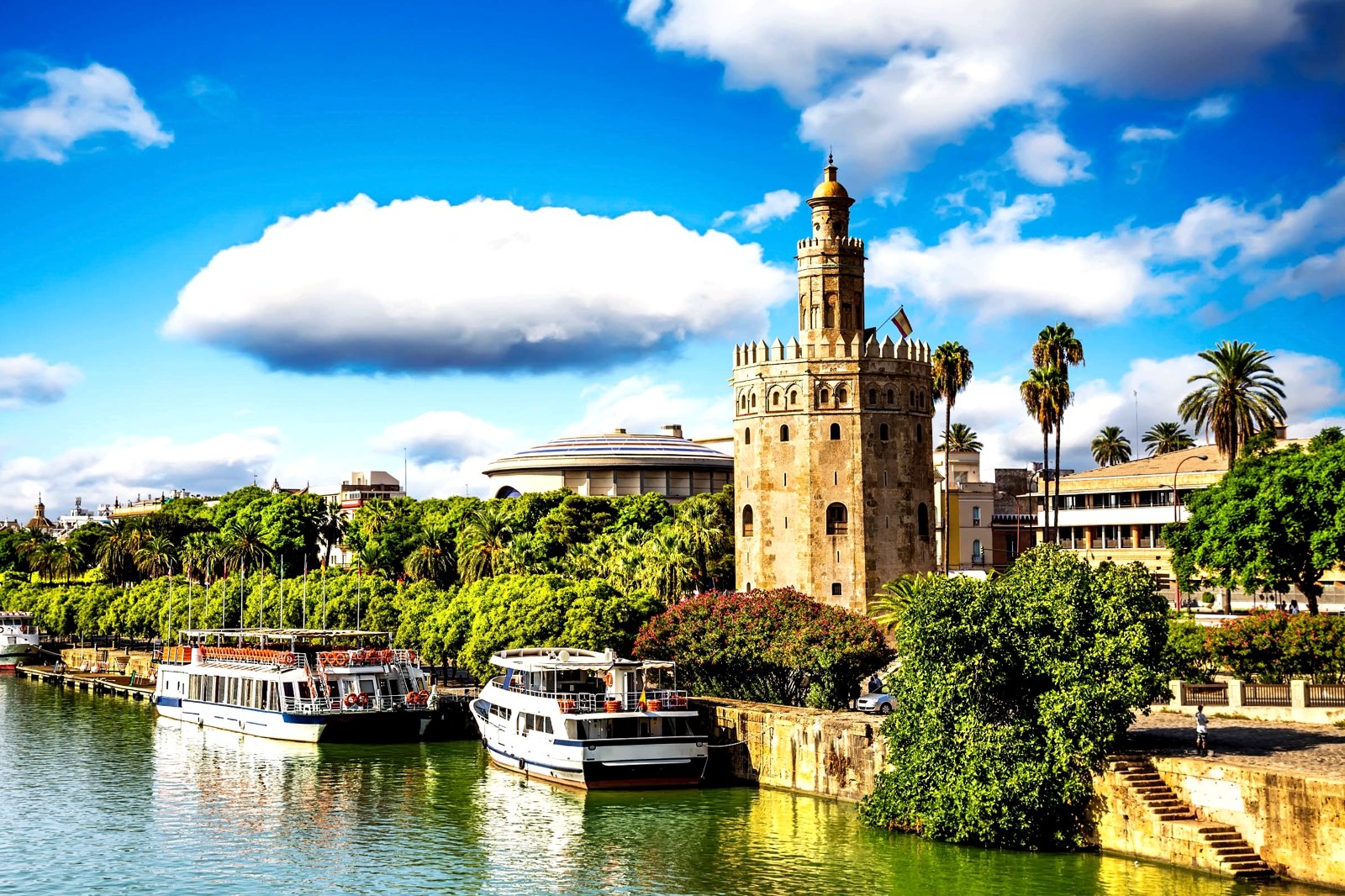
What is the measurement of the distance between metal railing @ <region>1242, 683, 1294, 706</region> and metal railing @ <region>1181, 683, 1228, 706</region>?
0.97 m

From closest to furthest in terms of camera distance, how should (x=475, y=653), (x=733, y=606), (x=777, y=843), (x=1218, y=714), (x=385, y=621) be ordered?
(x=777, y=843) → (x=1218, y=714) → (x=733, y=606) → (x=475, y=653) → (x=385, y=621)

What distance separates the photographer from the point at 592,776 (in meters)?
43.3

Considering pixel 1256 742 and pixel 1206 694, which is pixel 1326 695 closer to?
pixel 1206 694

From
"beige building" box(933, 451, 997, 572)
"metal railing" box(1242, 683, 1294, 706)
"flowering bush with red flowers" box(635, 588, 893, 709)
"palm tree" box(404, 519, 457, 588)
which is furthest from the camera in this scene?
"beige building" box(933, 451, 997, 572)

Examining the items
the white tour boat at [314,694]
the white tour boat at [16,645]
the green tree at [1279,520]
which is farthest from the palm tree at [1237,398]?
the white tour boat at [16,645]

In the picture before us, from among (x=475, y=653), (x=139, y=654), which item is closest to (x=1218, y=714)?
(x=475, y=653)

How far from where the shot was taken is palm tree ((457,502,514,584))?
251 ft

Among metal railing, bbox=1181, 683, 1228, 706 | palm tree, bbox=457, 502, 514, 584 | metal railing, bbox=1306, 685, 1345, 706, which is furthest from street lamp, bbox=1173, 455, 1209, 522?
metal railing, bbox=1306, 685, 1345, 706

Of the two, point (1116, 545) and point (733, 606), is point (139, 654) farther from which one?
point (1116, 545)

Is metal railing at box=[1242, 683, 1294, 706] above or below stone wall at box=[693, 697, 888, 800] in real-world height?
above

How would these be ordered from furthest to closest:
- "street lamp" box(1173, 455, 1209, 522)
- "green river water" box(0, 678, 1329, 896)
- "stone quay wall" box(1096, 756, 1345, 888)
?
"street lamp" box(1173, 455, 1209, 522) < "green river water" box(0, 678, 1329, 896) < "stone quay wall" box(1096, 756, 1345, 888)

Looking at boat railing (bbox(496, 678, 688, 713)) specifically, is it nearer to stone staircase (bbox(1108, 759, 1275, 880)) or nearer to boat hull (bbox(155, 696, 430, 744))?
boat hull (bbox(155, 696, 430, 744))

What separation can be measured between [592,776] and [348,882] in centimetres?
1111

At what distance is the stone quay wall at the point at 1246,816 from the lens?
95.8 feet
